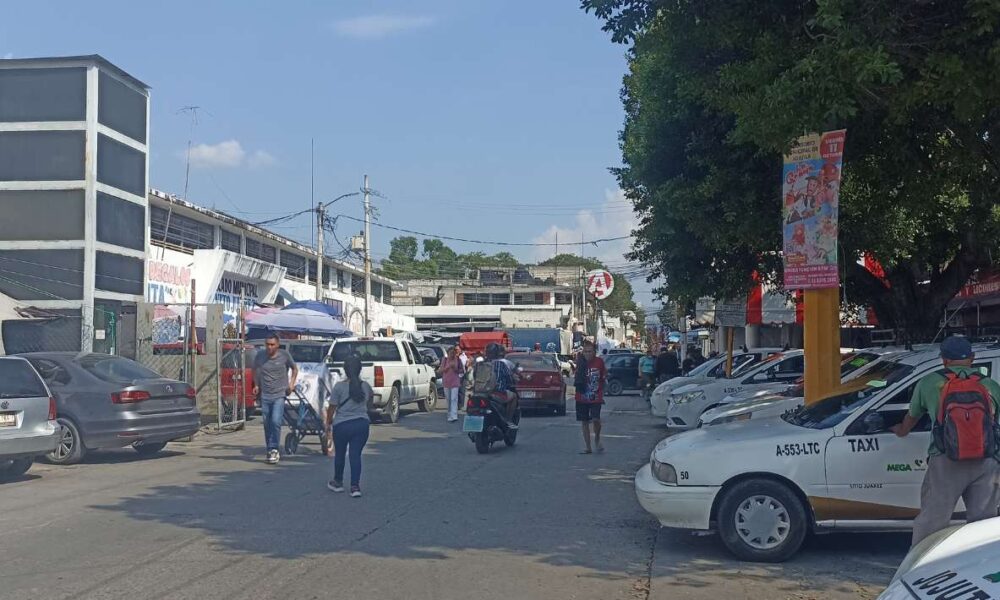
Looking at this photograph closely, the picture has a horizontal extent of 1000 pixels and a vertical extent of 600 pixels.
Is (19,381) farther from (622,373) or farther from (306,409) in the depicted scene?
(622,373)

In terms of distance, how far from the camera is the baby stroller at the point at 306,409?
15.0 metres

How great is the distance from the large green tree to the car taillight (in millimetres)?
8286

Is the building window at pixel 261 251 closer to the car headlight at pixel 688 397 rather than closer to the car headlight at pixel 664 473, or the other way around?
the car headlight at pixel 688 397

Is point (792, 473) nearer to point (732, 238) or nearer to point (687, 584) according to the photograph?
point (687, 584)

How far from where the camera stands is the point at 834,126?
32.4 feet

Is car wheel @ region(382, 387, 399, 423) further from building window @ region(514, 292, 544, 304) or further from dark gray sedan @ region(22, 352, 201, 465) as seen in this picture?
building window @ region(514, 292, 544, 304)

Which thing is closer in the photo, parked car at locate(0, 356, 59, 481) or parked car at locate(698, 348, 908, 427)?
parked car at locate(0, 356, 59, 481)

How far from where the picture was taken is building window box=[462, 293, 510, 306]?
78000mm

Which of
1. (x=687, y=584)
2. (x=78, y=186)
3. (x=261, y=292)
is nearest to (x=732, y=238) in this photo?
(x=687, y=584)

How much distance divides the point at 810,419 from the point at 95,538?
6.45 m

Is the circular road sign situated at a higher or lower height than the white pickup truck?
higher

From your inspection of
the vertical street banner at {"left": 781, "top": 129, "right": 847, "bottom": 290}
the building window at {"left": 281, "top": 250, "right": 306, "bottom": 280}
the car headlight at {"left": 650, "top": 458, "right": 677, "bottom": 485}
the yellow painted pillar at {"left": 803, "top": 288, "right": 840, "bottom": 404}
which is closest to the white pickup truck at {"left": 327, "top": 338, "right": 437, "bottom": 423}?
the yellow painted pillar at {"left": 803, "top": 288, "right": 840, "bottom": 404}

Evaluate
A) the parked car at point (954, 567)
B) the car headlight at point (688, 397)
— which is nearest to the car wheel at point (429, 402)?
the car headlight at point (688, 397)

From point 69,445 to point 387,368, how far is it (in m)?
8.46
